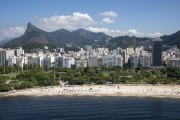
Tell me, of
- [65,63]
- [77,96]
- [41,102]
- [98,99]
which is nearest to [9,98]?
[41,102]

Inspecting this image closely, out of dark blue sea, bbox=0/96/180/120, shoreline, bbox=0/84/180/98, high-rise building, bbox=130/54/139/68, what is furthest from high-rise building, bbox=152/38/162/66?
dark blue sea, bbox=0/96/180/120

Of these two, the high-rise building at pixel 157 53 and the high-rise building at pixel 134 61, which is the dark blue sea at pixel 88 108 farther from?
the high-rise building at pixel 134 61

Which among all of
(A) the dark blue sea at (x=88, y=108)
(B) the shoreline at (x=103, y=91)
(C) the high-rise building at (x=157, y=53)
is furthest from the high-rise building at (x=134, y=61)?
(A) the dark blue sea at (x=88, y=108)

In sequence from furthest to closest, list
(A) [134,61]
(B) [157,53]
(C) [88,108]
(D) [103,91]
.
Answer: (A) [134,61] < (B) [157,53] < (D) [103,91] < (C) [88,108]

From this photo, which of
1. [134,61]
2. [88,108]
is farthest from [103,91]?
[134,61]

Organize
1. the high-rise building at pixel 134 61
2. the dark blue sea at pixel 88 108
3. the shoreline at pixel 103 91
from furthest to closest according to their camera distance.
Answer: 1. the high-rise building at pixel 134 61
2. the shoreline at pixel 103 91
3. the dark blue sea at pixel 88 108

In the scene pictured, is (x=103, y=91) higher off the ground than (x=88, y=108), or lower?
higher

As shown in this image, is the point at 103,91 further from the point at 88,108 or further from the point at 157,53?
the point at 157,53

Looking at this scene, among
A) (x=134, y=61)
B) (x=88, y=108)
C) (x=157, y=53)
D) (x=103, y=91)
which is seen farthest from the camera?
(x=134, y=61)
